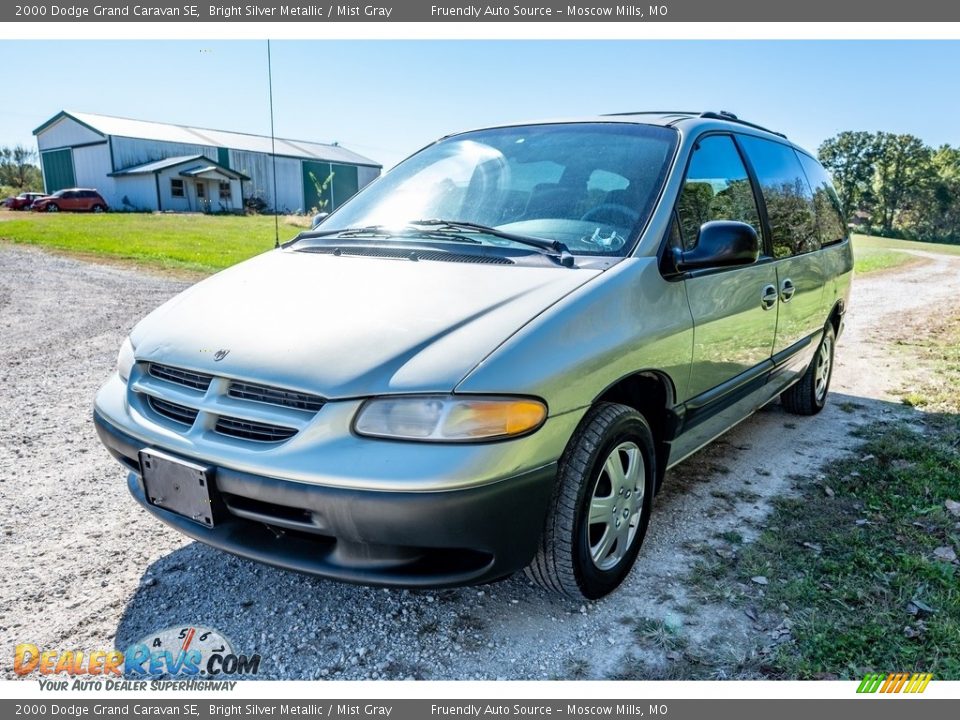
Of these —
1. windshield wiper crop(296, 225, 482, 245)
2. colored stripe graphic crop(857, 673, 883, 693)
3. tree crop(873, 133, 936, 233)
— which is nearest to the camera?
colored stripe graphic crop(857, 673, 883, 693)

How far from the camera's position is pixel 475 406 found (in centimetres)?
201

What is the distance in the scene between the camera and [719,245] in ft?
8.98

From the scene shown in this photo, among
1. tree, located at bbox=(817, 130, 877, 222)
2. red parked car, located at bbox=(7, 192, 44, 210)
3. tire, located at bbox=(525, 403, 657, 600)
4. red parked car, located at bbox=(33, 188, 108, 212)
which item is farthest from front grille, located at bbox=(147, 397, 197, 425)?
tree, located at bbox=(817, 130, 877, 222)

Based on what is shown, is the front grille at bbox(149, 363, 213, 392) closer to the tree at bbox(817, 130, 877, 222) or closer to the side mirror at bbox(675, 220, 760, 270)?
the side mirror at bbox(675, 220, 760, 270)

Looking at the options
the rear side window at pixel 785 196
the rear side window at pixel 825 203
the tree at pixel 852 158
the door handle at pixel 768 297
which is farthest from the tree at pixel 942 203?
the door handle at pixel 768 297

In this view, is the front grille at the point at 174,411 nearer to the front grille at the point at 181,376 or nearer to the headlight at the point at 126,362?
the front grille at the point at 181,376

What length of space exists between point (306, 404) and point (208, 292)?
101 cm

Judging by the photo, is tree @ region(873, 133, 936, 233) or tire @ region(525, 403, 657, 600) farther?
tree @ region(873, 133, 936, 233)

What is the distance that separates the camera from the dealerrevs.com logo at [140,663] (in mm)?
2174

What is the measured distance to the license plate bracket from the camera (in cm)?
214

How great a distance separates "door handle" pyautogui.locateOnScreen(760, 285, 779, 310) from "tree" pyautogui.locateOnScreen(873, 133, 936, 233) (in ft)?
207

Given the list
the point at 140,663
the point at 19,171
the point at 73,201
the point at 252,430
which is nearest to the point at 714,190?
the point at 252,430

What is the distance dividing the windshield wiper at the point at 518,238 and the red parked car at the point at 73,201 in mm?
35064

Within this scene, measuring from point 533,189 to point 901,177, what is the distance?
7104cm
